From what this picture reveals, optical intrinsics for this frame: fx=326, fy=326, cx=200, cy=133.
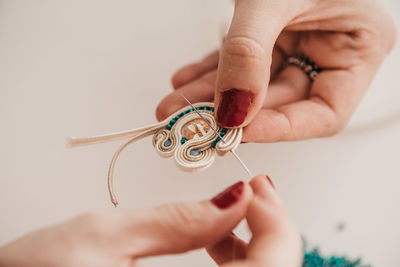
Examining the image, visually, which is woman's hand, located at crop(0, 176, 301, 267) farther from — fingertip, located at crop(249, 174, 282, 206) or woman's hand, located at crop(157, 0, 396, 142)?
woman's hand, located at crop(157, 0, 396, 142)

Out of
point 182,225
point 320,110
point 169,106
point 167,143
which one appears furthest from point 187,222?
point 320,110

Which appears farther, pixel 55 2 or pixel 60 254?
pixel 55 2

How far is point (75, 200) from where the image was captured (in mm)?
1365

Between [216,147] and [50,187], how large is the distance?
868 millimetres

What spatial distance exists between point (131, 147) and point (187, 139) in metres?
0.58

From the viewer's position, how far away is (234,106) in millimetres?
829

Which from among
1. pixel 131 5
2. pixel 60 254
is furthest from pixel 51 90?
pixel 60 254

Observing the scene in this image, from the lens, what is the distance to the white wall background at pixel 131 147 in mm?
1346

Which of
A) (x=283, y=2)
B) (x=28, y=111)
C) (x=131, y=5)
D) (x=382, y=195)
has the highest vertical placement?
(x=283, y=2)

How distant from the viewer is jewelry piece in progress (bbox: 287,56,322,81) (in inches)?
52.4

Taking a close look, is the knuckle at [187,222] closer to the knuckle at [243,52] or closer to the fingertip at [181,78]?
the knuckle at [243,52]

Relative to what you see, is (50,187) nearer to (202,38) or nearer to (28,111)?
(28,111)

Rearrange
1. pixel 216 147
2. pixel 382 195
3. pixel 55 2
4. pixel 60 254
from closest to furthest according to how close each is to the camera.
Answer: pixel 60 254 → pixel 216 147 → pixel 382 195 → pixel 55 2

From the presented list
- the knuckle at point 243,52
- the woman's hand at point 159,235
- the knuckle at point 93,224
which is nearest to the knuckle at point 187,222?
the woman's hand at point 159,235
